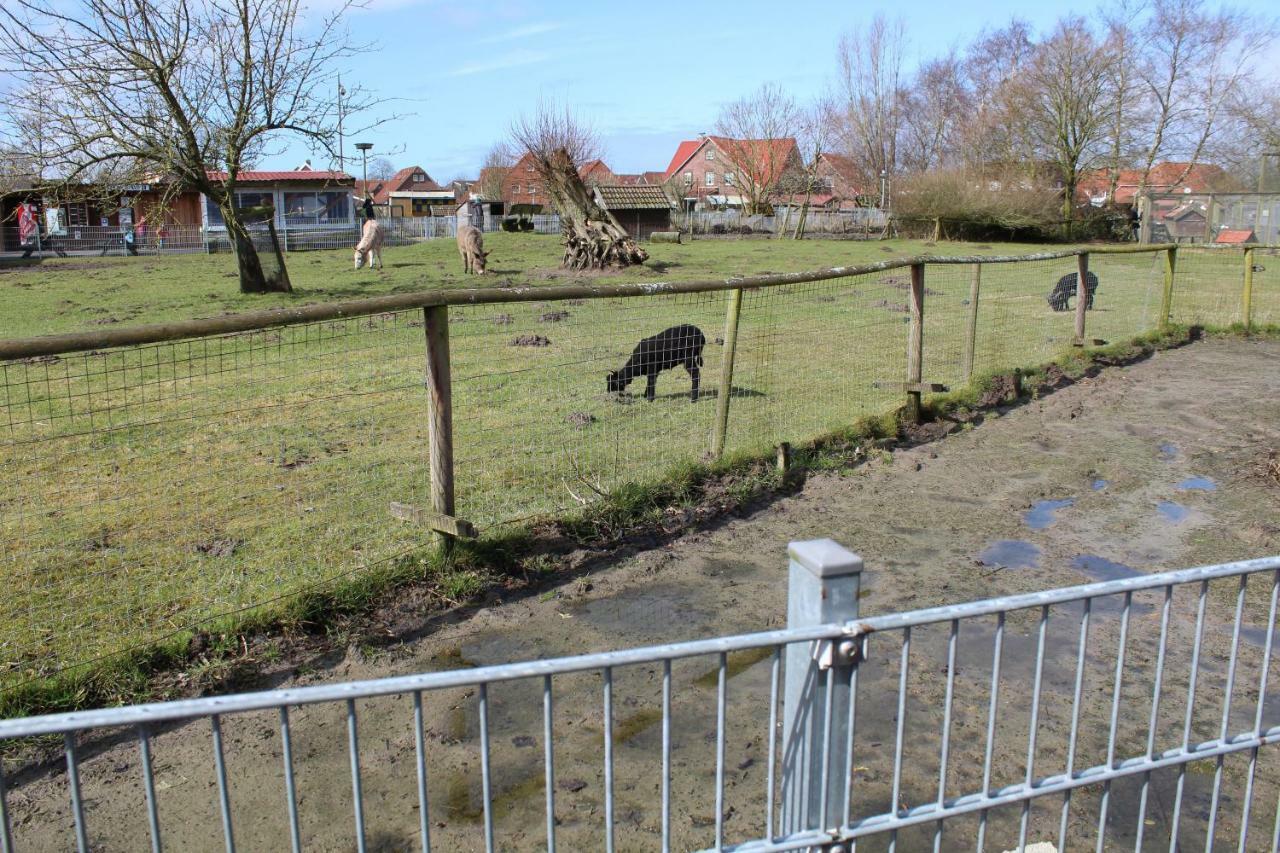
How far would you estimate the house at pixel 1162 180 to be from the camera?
163 ft

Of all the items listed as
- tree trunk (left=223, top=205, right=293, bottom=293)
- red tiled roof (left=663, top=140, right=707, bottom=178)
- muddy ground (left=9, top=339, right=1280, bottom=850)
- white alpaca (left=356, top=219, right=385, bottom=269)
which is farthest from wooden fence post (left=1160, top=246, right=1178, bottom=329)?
red tiled roof (left=663, top=140, right=707, bottom=178)

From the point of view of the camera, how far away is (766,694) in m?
4.26

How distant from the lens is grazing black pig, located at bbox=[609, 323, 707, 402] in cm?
899

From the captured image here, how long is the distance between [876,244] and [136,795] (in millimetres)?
37016

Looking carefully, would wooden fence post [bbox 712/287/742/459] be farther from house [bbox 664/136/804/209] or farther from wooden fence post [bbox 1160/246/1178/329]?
house [bbox 664/136/804/209]

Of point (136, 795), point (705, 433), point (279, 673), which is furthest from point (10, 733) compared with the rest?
point (705, 433)

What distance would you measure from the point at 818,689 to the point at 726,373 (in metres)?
5.01

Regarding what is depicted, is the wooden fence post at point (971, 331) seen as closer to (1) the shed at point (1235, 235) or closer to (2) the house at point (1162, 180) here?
(1) the shed at point (1235, 235)

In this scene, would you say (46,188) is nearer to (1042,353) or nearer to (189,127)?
(189,127)

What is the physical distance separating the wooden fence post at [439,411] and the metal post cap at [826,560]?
11.2ft

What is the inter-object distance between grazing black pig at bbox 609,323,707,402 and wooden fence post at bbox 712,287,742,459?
171cm

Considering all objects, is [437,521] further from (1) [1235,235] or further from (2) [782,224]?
(2) [782,224]

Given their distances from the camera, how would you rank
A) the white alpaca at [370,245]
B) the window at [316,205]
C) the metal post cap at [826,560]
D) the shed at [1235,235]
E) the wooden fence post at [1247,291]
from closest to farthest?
the metal post cap at [826,560] → the wooden fence post at [1247,291] → the white alpaca at [370,245] → the shed at [1235,235] → the window at [316,205]

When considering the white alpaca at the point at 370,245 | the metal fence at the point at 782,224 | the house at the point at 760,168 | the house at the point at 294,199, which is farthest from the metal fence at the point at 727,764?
the house at the point at 760,168
